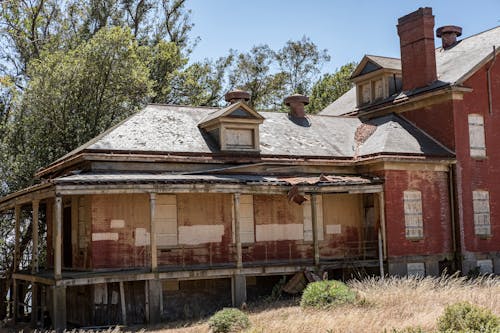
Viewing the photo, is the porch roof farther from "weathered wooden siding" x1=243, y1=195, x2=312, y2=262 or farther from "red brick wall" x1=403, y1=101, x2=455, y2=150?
"red brick wall" x1=403, y1=101, x2=455, y2=150

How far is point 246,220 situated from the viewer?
2305 centimetres

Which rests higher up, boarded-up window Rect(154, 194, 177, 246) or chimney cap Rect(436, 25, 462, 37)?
chimney cap Rect(436, 25, 462, 37)

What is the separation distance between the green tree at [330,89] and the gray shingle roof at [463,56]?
13.6m

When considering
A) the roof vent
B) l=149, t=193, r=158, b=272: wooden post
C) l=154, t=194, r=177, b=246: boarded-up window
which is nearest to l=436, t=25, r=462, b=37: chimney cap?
the roof vent

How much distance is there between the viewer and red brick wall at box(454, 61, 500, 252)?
25.4 meters

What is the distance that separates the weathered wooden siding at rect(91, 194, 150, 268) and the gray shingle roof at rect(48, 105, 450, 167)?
1706 millimetres

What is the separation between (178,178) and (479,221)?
12521 millimetres

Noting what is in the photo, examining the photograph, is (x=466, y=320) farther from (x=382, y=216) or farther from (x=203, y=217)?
(x=203, y=217)

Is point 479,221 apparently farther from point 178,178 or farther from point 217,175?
point 178,178

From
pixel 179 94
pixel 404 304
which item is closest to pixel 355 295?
pixel 404 304

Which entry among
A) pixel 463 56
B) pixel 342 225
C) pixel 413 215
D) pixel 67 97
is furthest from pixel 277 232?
pixel 67 97

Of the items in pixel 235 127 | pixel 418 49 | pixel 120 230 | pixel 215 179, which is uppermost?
pixel 418 49

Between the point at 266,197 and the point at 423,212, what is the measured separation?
19.7ft

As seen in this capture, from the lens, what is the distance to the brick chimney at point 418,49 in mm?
27422
